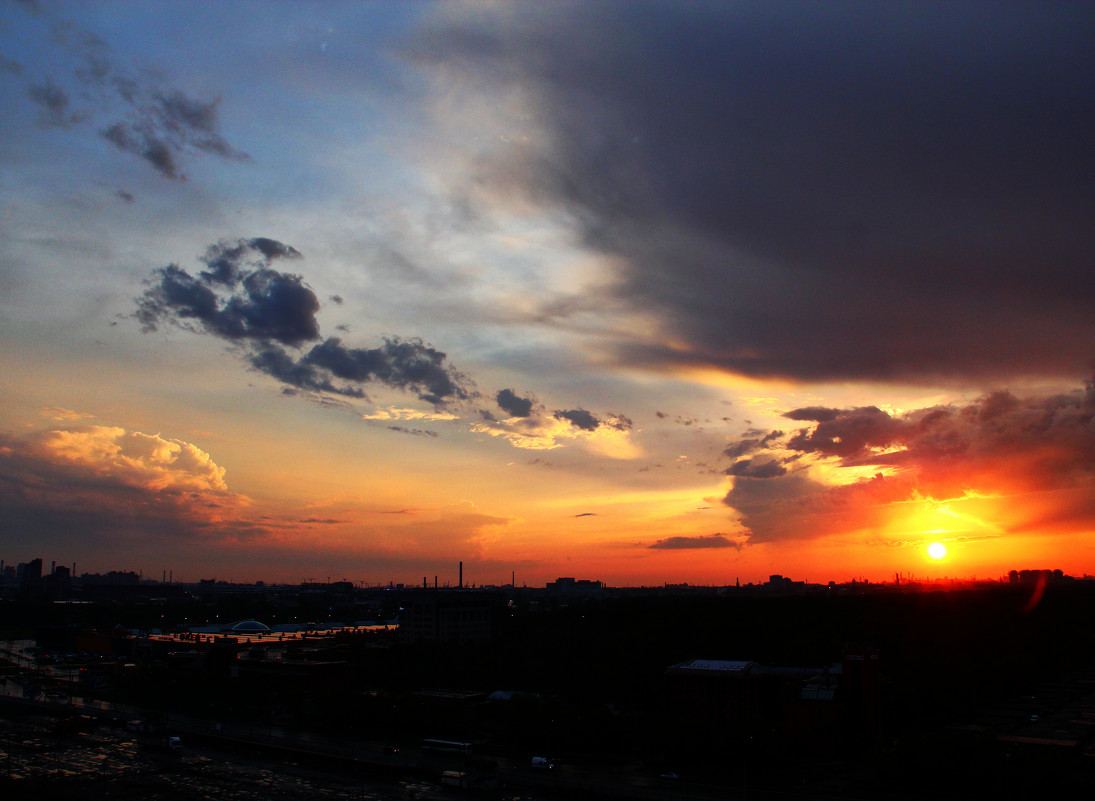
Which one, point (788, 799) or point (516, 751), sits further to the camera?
point (516, 751)

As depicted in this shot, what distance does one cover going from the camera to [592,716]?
182 ft

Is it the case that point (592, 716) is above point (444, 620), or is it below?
below

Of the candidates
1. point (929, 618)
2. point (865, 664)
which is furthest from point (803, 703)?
point (929, 618)

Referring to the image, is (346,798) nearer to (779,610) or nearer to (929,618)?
(779,610)

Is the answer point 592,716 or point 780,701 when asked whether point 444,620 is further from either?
point 780,701

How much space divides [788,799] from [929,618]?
288ft

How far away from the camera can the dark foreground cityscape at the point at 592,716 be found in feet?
143

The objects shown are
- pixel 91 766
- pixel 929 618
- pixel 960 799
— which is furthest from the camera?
pixel 929 618

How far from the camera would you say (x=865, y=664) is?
54812mm

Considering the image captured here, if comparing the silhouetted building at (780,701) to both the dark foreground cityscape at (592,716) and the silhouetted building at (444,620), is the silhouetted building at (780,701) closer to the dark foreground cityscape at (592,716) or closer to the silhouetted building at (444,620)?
the dark foreground cityscape at (592,716)

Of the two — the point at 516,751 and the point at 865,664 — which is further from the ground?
the point at 865,664

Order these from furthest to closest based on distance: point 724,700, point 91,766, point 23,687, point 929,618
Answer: point 929,618
point 23,687
point 724,700
point 91,766

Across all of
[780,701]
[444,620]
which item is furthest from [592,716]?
[444,620]

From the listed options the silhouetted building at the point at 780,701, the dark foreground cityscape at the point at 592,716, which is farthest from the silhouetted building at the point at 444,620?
the silhouetted building at the point at 780,701
